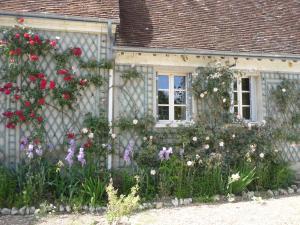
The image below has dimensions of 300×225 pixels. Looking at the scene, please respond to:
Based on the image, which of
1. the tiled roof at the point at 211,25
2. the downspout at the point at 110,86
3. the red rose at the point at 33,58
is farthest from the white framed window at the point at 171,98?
the red rose at the point at 33,58

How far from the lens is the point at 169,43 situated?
30.9 ft

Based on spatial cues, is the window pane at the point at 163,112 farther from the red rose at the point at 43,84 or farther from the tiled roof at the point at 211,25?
the red rose at the point at 43,84

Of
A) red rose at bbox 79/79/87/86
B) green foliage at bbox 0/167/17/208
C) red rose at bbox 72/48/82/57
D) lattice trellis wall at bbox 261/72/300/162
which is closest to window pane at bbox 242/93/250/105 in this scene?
lattice trellis wall at bbox 261/72/300/162

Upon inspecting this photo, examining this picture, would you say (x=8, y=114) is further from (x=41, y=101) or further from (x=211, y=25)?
(x=211, y=25)

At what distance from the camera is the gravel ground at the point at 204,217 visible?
20.7 feet

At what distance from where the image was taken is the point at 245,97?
1050 cm

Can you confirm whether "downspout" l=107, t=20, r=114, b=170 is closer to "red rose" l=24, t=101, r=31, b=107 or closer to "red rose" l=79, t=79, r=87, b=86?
"red rose" l=79, t=79, r=87, b=86

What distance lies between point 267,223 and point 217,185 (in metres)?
2.07

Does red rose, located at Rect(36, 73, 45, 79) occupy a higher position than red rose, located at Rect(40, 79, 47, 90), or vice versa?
red rose, located at Rect(36, 73, 45, 79)

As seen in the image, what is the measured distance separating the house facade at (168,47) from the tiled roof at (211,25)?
27 mm

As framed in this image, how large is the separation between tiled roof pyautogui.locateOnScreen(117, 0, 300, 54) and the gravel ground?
158 inches

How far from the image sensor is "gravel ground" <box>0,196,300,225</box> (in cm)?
632

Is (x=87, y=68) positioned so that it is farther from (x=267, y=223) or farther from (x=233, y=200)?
(x=267, y=223)

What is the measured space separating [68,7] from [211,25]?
3969mm
